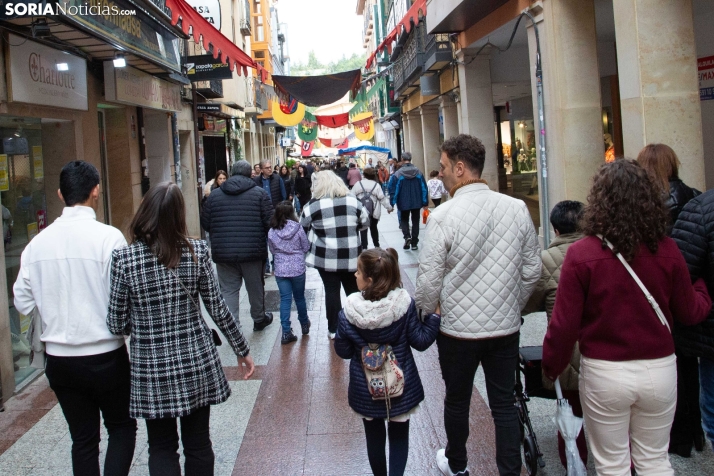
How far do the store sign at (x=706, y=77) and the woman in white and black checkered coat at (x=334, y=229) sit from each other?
6.56 meters

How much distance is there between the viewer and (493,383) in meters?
3.88

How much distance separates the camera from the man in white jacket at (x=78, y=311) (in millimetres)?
3568

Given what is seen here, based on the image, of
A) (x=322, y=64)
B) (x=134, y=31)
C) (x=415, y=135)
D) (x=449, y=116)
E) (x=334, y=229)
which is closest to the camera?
(x=334, y=229)

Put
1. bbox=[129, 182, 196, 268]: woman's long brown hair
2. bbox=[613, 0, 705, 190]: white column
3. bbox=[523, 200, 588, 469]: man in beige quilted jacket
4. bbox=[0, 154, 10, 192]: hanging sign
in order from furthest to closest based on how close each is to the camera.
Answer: bbox=[613, 0, 705, 190]: white column → bbox=[0, 154, 10, 192]: hanging sign → bbox=[523, 200, 588, 469]: man in beige quilted jacket → bbox=[129, 182, 196, 268]: woman's long brown hair

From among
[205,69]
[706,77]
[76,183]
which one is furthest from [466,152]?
[205,69]

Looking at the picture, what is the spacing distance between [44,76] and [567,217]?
5.51m

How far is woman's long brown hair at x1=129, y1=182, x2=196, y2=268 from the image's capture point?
3441mm

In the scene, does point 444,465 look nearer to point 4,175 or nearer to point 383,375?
point 383,375

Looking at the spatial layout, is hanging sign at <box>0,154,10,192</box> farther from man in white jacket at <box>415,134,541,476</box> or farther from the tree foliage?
the tree foliage

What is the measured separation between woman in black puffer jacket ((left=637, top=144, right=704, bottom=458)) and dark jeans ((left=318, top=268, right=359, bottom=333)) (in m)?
3.25

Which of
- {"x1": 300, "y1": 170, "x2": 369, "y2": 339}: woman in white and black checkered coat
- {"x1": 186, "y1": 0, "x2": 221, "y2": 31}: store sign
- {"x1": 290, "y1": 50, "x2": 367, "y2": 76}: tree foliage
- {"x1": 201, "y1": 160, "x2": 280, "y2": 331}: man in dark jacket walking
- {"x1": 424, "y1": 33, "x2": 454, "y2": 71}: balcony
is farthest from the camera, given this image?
{"x1": 290, "y1": 50, "x2": 367, "y2": 76}: tree foliage

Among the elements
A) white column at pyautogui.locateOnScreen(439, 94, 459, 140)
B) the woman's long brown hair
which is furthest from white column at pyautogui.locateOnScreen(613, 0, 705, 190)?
white column at pyautogui.locateOnScreen(439, 94, 459, 140)

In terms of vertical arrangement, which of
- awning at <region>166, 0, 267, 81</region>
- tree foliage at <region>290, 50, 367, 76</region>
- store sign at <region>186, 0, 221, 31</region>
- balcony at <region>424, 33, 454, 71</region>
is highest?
tree foliage at <region>290, 50, 367, 76</region>

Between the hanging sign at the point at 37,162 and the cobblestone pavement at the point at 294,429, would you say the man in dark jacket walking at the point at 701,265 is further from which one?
the hanging sign at the point at 37,162
